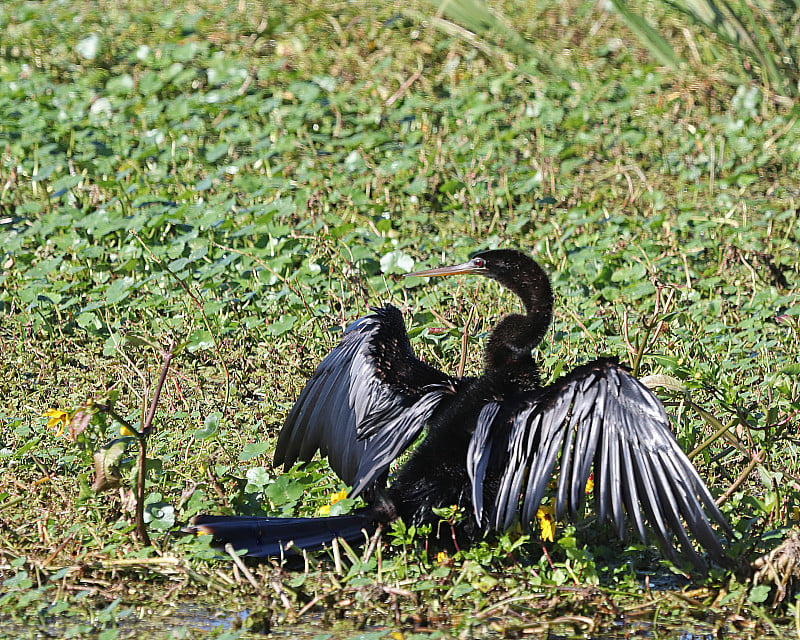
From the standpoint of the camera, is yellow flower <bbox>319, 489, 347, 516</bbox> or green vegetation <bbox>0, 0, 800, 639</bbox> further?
yellow flower <bbox>319, 489, 347, 516</bbox>

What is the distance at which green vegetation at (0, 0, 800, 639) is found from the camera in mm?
2990

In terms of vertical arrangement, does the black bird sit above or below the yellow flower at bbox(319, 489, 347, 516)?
above

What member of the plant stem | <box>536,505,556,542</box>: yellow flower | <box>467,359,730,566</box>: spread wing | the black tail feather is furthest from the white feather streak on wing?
the plant stem

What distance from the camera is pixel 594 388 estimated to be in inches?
112

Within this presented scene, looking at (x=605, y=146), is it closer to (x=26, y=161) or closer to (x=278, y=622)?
(x=26, y=161)

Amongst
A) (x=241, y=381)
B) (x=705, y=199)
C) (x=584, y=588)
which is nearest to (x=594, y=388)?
(x=584, y=588)

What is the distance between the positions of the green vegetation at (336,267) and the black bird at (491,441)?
0.37ft

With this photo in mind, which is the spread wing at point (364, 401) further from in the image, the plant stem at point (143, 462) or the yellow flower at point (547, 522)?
the plant stem at point (143, 462)

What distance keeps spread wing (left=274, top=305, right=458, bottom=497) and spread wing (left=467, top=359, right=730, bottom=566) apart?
1.05 feet

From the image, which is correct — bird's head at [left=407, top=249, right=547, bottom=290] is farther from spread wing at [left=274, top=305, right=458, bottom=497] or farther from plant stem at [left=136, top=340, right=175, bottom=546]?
plant stem at [left=136, top=340, right=175, bottom=546]

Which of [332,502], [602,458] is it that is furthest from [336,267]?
[602,458]

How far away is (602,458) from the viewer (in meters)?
2.81

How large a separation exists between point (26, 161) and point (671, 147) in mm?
3667

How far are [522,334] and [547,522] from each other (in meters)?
0.53
